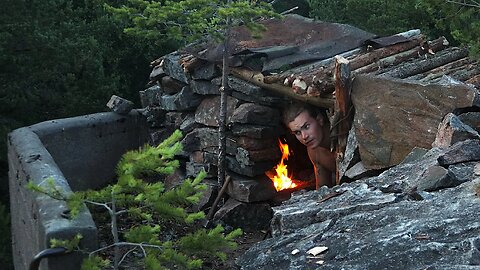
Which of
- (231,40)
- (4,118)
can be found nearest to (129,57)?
(4,118)

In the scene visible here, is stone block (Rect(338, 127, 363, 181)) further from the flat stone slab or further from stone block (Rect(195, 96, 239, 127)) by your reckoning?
stone block (Rect(195, 96, 239, 127))

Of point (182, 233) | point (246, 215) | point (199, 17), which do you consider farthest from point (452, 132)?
point (182, 233)

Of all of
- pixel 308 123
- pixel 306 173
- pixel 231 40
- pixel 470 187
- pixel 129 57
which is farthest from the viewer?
pixel 129 57

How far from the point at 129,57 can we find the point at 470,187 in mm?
14546

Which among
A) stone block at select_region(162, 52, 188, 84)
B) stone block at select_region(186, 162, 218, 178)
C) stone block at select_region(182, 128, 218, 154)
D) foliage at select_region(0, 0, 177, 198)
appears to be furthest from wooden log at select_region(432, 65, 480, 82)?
foliage at select_region(0, 0, 177, 198)

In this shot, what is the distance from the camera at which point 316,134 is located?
9703 mm

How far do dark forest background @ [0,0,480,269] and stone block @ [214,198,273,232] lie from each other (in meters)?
3.42

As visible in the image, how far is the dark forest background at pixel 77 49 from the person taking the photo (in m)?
11.1

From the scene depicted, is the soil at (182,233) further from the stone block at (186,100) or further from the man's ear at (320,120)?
the stone block at (186,100)

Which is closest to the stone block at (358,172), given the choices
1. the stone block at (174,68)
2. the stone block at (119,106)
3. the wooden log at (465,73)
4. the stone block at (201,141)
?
the wooden log at (465,73)

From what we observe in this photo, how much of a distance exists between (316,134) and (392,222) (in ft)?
16.6

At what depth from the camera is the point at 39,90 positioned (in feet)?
44.8

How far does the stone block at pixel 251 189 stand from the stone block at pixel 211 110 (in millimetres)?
1027

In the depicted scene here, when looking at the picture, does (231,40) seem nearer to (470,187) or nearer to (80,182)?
(80,182)
